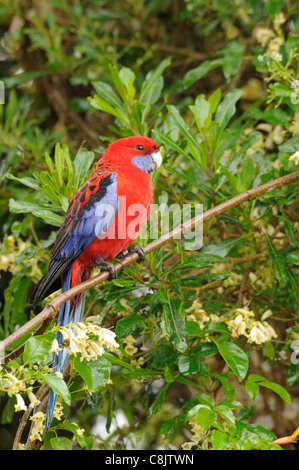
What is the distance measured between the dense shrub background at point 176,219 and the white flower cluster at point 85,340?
0.23 feet

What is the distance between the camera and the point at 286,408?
224 centimetres

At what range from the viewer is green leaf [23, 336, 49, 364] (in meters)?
1.25

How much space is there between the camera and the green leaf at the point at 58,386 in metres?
1.16

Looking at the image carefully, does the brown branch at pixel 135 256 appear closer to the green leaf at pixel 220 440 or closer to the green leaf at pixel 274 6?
the green leaf at pixel 220 440

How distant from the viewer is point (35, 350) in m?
1.26

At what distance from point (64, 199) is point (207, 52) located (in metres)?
1.64

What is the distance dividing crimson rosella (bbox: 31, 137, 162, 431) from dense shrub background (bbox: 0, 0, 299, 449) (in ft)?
0.29

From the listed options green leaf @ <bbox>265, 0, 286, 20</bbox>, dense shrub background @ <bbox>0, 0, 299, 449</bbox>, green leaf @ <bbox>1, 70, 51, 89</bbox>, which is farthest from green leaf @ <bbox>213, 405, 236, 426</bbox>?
green leaf @ <bbox>1, 70, 51, 89</bbox>

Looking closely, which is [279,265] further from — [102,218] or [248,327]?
[102,218]

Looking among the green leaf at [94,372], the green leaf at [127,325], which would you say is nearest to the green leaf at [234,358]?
the green leaf at [127,325]

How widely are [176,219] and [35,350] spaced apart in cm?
61

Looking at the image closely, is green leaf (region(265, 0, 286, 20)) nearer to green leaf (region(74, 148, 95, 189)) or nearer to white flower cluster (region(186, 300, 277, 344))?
green leaf (region(74, 148, 95, 189))

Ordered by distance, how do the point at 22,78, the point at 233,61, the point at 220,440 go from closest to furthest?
the point at 220,440
the point at 233,61
the point at 22,78

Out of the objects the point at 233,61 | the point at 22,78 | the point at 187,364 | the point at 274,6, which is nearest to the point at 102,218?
the point at 187,364
